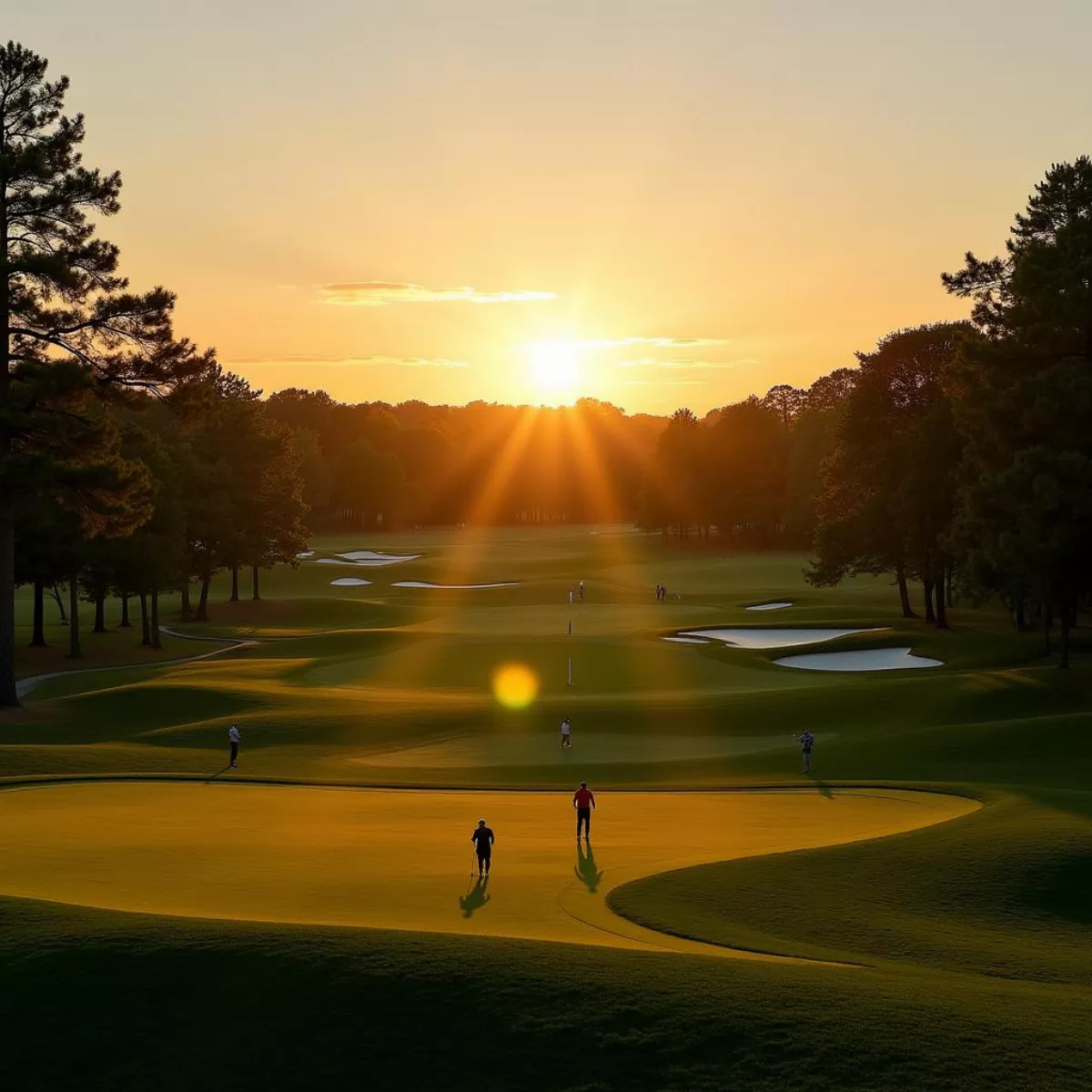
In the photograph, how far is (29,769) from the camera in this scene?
114 feet

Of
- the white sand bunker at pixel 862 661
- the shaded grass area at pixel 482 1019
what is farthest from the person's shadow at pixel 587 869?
the white sand bunker at pixel 862 661

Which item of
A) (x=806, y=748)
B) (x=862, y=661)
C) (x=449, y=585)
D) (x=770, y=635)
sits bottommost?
(x=862, y=661)

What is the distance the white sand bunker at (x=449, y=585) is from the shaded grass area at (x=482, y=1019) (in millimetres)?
91468

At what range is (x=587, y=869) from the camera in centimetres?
2205

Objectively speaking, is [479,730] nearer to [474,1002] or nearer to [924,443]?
[474,1002]

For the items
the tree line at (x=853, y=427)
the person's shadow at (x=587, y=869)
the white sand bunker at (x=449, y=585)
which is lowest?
the person's shadow at (x=587, y=869)

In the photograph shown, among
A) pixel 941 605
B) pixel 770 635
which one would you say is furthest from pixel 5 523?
pixel 941 605

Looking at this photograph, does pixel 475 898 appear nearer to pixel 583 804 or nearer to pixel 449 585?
pixel 583 804

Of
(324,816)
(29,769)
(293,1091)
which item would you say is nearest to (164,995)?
(293,1091)

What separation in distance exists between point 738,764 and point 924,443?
→ 33.9 metres

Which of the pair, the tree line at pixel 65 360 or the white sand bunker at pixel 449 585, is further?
the white sand bunker at pixel 449 585

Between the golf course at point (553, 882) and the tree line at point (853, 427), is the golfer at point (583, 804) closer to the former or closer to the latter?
the golf course at point (553, 882)

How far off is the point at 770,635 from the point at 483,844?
53.1 meters

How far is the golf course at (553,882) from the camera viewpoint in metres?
13.6
